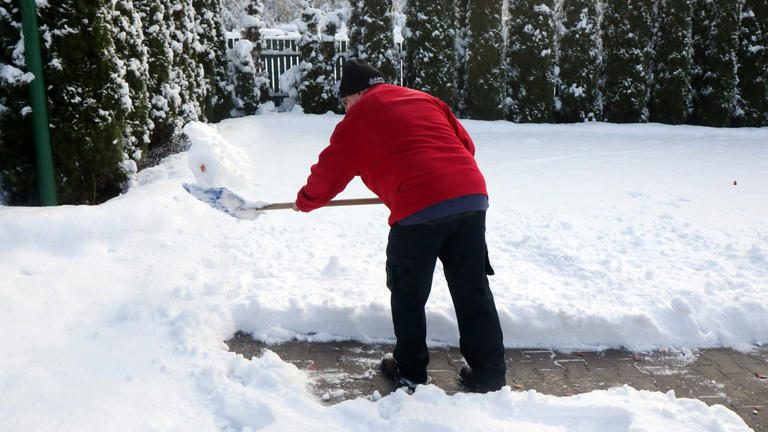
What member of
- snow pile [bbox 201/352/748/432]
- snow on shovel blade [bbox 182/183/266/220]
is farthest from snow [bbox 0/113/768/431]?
Result: snow on shovel blade [bbox 182/183/266/220]

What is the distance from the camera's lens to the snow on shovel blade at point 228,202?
3.82 m

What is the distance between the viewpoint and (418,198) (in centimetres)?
304

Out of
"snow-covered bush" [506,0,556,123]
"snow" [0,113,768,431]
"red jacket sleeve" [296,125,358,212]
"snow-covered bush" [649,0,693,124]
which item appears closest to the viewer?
"snow" [0,113,768,431]

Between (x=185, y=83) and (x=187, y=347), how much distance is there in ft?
21.6

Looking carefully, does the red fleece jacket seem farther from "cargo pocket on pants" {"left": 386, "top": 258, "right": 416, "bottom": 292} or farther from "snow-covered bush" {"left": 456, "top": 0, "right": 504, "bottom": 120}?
"snow-covered bush" {"left": 456, "top": 0, "right": 504, "bottom": 120}

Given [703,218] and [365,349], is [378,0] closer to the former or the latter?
[703,218]

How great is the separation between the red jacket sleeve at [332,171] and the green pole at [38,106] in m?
3.04

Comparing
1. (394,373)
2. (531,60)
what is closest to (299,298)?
(394,373)

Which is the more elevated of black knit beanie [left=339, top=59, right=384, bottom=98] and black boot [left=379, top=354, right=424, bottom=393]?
black knit beanie [left=339, top=59, right=384, bottom=98]

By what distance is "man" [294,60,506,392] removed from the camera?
121 inches

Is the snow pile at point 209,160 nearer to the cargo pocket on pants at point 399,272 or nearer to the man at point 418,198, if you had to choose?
the man at point 418,198

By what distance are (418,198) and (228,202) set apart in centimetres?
130

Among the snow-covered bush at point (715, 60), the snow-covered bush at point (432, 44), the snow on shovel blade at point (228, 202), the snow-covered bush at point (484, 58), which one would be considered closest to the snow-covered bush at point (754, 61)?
the snow-covered bush at point (715, 60)

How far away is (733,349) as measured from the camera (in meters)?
3.87
